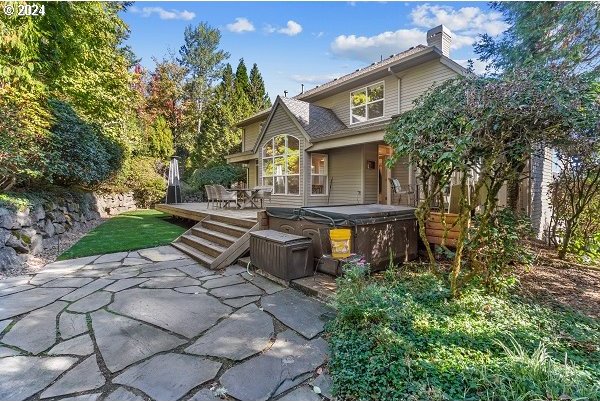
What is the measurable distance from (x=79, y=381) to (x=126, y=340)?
601mm

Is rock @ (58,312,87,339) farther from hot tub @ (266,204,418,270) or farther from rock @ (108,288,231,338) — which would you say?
hot tub @ (266,204,418,270)

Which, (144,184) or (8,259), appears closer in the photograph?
(8,259)

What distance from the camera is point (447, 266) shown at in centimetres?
493

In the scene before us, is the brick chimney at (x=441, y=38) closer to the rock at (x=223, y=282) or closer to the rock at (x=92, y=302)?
the rock at (x=223, y=282)

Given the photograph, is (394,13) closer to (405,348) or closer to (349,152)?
(349,152)

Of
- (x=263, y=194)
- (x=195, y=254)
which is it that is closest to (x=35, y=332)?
(x=195, y=254)

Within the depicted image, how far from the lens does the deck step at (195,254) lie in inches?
227

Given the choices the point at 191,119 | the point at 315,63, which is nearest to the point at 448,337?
the point at 315,63

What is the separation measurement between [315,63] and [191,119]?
18662 millimetres

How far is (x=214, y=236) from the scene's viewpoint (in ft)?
22.4

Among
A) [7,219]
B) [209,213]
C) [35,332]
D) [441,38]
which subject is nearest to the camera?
[35,332]

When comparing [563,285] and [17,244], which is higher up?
[17,244]

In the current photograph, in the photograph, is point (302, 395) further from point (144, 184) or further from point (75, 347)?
point (144, 184)

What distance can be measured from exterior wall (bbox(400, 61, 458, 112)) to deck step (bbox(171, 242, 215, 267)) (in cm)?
772
